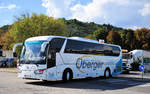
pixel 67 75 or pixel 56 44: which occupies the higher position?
pixel 56 44

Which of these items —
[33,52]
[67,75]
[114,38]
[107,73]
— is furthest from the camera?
[114,38]

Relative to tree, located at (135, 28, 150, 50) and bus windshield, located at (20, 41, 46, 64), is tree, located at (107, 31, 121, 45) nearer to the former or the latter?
tree, located at (135, 28, 150, 50)

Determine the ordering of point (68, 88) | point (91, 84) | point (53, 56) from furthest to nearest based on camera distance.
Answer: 1. point (91, 84)
2. point (53, 56)
3. point (68, 88)

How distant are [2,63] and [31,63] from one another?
3169 cm

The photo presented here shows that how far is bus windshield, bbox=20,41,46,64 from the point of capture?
1532cm

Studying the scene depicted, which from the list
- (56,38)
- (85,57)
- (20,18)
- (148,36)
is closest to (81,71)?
(85,57)

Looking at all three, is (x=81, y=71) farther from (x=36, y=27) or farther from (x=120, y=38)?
(x=120, y=38)

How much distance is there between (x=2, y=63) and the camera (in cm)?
4472

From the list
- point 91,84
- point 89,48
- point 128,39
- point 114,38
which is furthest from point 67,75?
point 114,38

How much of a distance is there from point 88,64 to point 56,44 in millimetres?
Result: 4827

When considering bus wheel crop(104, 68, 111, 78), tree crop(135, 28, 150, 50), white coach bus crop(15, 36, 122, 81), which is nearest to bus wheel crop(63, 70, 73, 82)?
white coach bus crop(15, 36, 122, 81)

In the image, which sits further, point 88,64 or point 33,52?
point 88,64

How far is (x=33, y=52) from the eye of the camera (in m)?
15.6

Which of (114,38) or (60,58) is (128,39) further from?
(60,58)
